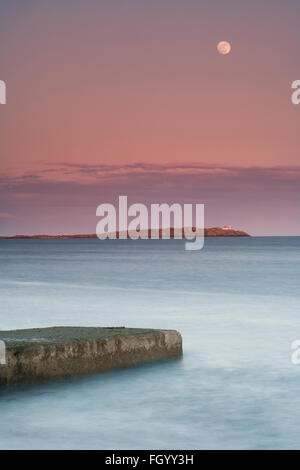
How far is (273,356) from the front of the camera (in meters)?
9.76

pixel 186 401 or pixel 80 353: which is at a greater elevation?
pixel 80 353

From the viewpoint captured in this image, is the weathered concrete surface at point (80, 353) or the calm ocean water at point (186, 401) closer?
the calm ocean water at point (186, 401)

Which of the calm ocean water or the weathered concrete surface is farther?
the weathered concrete surface

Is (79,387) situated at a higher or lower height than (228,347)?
lower

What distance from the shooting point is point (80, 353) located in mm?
7840

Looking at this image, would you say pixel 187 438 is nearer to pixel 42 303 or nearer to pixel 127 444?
pixel 127 444

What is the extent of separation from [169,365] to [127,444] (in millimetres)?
2728

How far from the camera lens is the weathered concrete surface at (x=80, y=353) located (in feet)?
24.0

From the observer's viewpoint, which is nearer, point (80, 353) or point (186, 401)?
point (186, 401)

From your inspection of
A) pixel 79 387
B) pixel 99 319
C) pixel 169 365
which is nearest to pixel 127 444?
pixel 79 387

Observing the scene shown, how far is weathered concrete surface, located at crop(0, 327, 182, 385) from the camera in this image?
7.31 metres
